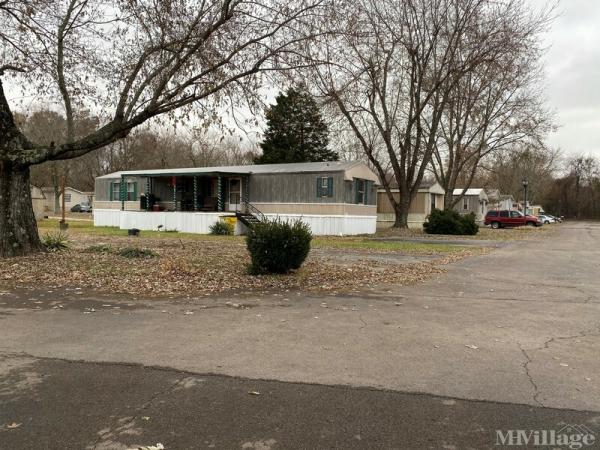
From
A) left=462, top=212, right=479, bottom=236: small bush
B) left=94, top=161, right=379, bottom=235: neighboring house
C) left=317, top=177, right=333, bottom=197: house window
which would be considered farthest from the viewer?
left=462, top=212, right=479, bottom=236: small bush

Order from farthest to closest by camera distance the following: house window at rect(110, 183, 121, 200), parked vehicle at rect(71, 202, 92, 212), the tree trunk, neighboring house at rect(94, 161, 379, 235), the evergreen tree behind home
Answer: parked vehicle at rect(71, 202, 92, 212), the evergreen tree behind home, house window at rect(110, 183, 121, 200), neighboring house at rect(94, 161, 379, 235), the tree trunk

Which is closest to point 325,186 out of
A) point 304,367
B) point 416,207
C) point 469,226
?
point 469,226

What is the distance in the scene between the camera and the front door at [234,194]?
30375mm

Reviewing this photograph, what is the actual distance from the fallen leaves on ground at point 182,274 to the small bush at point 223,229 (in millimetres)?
13064

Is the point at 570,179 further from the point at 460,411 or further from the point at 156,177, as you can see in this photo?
the point at 460,411

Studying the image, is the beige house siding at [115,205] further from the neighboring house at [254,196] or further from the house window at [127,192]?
the house window at [127,192]

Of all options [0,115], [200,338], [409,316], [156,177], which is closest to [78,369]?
[200,338]

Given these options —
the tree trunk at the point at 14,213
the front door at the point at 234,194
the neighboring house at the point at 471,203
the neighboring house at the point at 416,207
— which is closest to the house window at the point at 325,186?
the front door at the point at 234,194

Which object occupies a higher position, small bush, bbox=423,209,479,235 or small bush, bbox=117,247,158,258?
small bush, bbox=423,209,479,235

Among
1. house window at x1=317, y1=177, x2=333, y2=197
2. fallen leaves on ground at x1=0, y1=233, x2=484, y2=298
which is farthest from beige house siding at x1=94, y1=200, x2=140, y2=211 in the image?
fallen leaves on ground at x1=0, y1=233, x2=484, y2=298

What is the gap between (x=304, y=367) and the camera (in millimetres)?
4879

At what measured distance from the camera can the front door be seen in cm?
3038

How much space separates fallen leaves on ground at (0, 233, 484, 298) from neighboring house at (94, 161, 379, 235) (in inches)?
551

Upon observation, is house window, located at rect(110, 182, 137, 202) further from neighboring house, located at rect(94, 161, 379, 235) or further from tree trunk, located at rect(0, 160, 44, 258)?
tree trunk, located at rect(0, 160, 44, 258)
